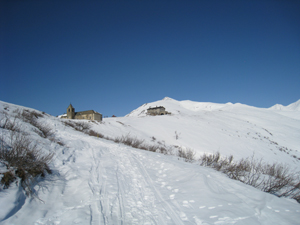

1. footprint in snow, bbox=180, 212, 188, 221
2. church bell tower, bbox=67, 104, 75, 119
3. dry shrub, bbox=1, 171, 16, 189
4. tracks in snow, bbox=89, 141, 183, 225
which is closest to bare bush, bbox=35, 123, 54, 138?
tracks in snow, bbox=89, 141, 183, 225

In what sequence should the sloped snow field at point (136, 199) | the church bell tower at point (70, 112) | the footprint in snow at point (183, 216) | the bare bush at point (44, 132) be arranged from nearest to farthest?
the sloped snow field at point (136, 199)
the footprint in snow at point (183, 216)
the bare bush at point (44, 132)
the church bell tower at point (70, 112)

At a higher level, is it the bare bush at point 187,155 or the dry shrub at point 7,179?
the dry shrub at point 7,179

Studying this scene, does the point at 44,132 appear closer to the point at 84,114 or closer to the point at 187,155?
the point at 187,155

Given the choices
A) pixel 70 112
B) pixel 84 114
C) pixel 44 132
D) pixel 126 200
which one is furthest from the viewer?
pixel 70 112

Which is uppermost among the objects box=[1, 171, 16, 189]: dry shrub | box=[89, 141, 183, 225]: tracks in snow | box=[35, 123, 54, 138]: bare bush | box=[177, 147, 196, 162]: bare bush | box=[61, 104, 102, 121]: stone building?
box=[61, 104, 102, 121]: stone building

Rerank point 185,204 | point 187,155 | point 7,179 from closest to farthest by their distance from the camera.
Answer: point 7,179 → point 185,204 → point 187,155

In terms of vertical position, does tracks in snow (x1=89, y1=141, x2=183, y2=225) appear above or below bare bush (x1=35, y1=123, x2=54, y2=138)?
below

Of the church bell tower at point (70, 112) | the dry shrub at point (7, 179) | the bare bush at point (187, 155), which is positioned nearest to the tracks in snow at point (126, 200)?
the dry shrub at point (7, 179)

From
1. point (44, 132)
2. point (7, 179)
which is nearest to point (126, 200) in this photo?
point (7, 179)

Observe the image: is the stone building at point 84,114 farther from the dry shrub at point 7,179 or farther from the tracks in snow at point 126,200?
the dry shrub at point 7,179

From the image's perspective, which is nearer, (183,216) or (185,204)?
(183,216)

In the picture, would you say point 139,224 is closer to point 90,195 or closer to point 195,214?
point 195,214

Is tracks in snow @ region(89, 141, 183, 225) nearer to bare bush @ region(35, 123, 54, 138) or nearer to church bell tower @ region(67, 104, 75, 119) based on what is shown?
bare bush @ region(35, 123, 54, 138)

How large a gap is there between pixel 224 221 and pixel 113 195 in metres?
1.95
